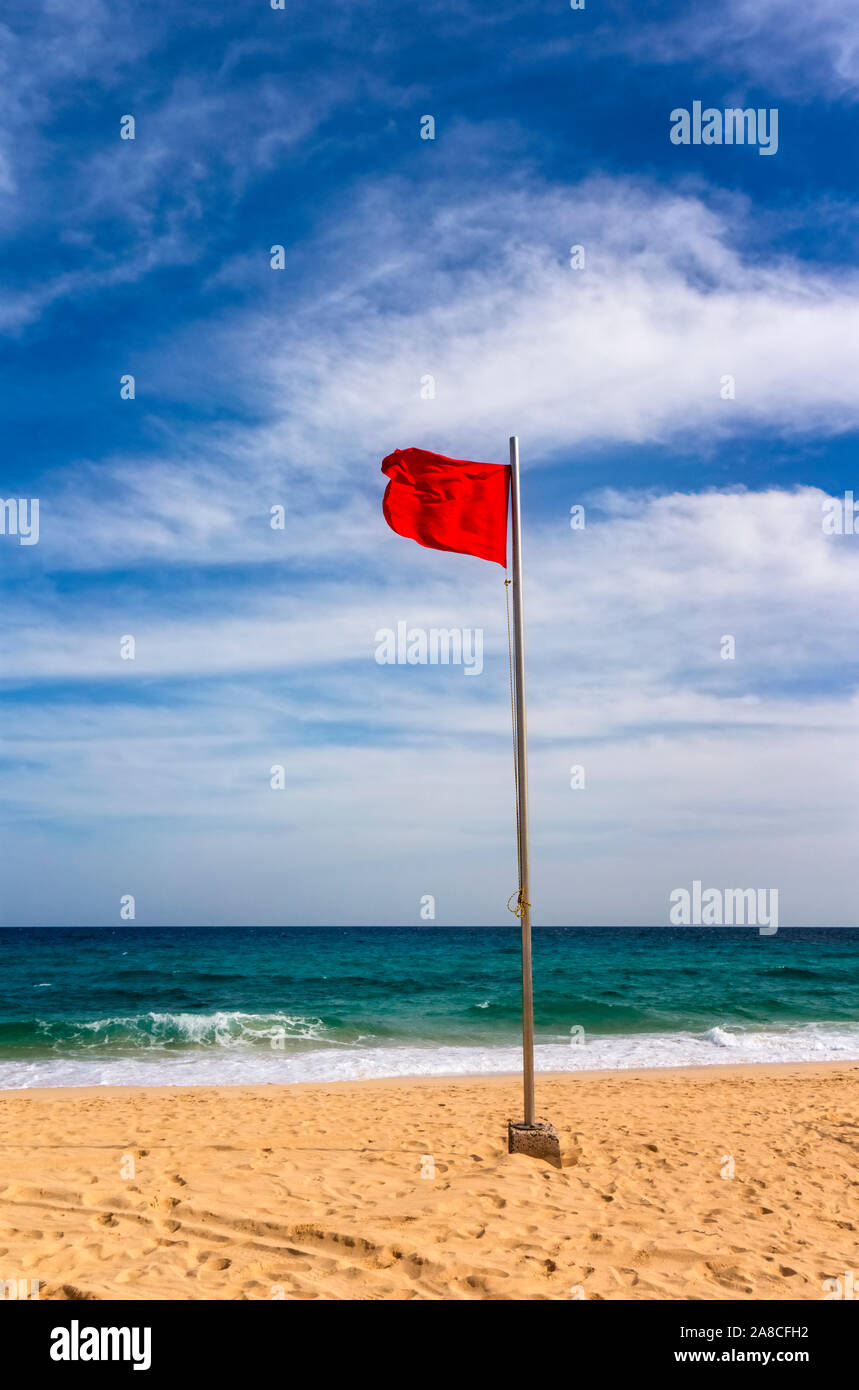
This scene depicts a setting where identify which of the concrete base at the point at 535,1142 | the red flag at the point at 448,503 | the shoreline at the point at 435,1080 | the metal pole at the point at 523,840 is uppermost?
the red flag at the point at 448,503

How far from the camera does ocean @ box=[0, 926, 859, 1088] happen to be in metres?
17.5

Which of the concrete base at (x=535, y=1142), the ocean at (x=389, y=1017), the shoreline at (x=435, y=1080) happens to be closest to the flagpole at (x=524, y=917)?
the concrete base at (x=535, y=1142)

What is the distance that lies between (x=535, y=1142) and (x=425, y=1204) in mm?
1665

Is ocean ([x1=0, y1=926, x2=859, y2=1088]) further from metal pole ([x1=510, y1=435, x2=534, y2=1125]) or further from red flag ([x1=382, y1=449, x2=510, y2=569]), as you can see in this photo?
red flag ([x1=382, y1=449, x2=510, y2=569])

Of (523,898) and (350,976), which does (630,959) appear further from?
(523,898)

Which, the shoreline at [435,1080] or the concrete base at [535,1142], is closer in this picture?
the concrete base at [535,1142]

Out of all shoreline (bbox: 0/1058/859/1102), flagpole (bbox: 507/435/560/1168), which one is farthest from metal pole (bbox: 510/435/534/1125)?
shoreline (bbox: 0/1058/859/1102)

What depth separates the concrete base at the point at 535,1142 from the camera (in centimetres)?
773

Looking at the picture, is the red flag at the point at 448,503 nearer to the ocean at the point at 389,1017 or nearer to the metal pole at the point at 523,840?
the metal pole at the point at 523,840

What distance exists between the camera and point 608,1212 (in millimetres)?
6438

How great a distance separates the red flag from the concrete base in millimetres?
5272

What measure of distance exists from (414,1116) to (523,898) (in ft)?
16.1

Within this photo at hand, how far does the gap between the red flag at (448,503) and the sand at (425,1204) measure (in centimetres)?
555

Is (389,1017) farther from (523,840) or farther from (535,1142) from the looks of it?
(523,840)
